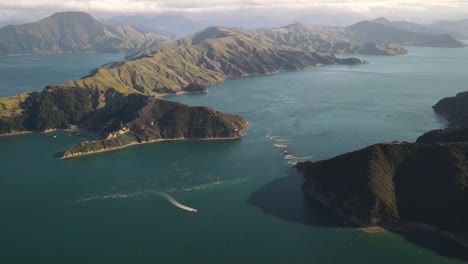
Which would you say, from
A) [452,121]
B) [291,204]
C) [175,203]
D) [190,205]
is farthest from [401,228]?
[452,121]

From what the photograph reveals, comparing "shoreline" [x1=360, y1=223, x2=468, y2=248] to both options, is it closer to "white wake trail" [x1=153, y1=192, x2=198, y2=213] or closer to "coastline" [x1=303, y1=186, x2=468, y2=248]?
"coastline" [x1=303, y1=186, x2=468, y2=248]

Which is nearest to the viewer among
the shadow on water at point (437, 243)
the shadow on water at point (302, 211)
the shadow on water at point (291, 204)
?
the shadow on water at point (437, 243)

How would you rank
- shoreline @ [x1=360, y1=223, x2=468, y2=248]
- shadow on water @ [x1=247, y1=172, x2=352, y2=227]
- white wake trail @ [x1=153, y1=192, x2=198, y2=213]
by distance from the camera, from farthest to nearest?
white wake trail @ [x1=153, y1=192, x2=198, y2=213] < shadow on water @ [x1=247, y1=172, x2=352, y2=227] < shoreline @ [x1=360, y1=223, x2=468, y2=248]

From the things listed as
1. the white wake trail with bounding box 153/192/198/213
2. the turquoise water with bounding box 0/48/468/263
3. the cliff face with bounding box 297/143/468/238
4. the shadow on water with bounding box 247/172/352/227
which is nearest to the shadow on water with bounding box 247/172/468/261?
the shadow on water with bounding box 247/172/352/227

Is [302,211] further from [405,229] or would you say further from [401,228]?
[405,229]

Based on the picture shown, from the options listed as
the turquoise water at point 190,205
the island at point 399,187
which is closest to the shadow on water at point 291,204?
the turquoise water at point 190,205

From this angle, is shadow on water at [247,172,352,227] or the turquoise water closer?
the turquoise water

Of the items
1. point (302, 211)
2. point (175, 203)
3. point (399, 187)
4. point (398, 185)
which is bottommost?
point (175, 203)

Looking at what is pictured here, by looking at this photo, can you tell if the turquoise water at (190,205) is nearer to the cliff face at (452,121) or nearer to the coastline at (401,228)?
the coastline at (401,228)
